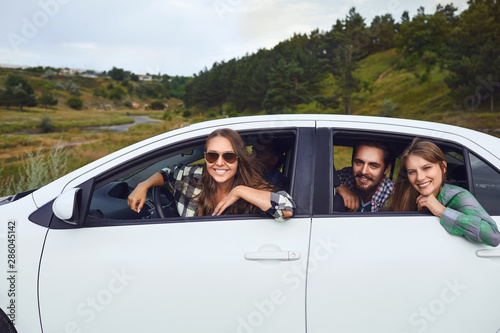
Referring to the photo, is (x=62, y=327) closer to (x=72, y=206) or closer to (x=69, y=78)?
(x=72, y=206)

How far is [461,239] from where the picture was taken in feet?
5.57

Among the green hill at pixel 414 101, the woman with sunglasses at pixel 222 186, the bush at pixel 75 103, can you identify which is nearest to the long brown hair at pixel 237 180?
the woman with sunglasses at pixel 222 186

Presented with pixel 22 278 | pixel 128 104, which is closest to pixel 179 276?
pixel 22 278

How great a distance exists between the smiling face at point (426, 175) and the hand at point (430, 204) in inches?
2.1

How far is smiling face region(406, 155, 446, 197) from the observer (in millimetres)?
Answer: 1916

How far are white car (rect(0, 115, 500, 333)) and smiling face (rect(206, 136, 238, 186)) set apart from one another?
1.09 ft

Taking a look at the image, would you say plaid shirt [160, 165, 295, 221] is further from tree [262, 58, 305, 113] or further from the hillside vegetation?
tree [262, 58, 305, 113]

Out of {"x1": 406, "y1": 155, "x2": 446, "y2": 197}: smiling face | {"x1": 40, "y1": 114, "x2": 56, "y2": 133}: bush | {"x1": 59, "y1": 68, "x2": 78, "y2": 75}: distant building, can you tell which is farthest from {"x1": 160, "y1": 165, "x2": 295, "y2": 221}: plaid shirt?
{"x1": 59, "y1": 68, "x2": 78, "y2": 75}: distant building

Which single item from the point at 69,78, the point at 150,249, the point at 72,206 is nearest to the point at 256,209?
the point at 150,249

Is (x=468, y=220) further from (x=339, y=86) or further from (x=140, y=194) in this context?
(x=339, y=86)

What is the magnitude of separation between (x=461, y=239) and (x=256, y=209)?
0.94m

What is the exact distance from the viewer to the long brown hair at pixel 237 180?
6.34 ft

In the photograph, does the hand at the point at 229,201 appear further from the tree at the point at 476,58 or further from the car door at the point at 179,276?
the tree at the point at 476,58

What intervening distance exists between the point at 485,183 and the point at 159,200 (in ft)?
5.78
